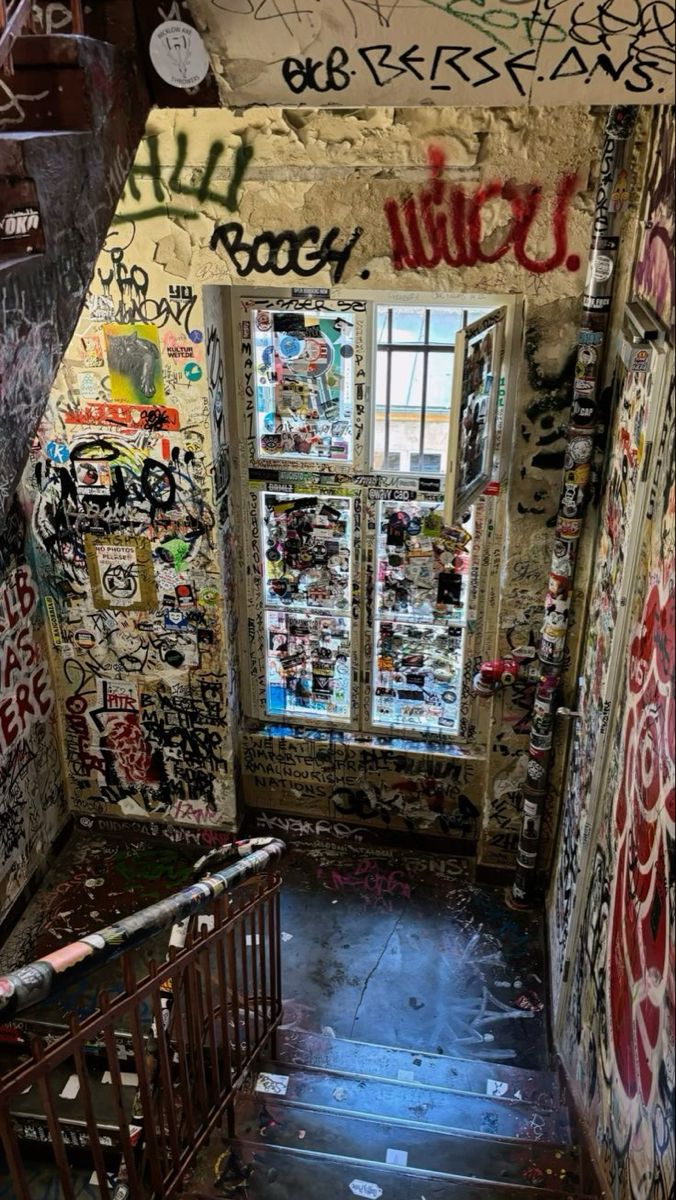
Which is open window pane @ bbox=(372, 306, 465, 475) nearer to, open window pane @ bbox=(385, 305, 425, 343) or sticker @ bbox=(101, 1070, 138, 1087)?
open window pane @ bbox=(385, 305, 425, 343)

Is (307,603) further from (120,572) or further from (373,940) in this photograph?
(373,940)

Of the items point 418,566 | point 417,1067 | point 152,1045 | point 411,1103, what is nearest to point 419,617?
point 418,566

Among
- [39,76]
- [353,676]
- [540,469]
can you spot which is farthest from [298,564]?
[39,76]

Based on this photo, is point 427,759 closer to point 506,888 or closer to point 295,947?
point 506,888

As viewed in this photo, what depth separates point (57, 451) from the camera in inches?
189

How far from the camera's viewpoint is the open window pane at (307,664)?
→ 5.32m

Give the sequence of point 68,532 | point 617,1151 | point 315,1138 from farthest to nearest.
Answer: point 68,532, point 315,1138, point 617,1151

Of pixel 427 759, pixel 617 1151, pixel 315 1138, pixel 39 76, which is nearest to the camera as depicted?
pixel 39 76

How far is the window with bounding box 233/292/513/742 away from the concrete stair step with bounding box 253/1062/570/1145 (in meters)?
1.95

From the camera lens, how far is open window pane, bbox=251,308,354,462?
4.65 metres

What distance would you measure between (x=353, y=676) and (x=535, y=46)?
3620 mm

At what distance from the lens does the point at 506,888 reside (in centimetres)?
533

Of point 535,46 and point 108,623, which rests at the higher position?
point 535,46

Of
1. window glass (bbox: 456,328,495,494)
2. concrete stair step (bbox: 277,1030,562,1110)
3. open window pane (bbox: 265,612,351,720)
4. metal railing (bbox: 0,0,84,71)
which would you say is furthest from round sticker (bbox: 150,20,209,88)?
concrete stair step (bbox: 277,1030,562,1110)
